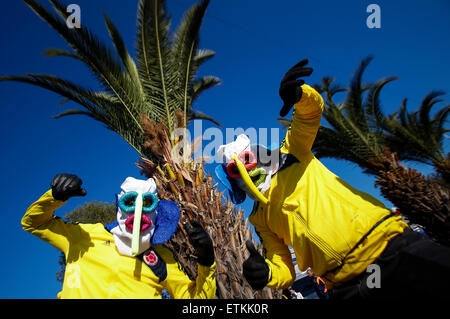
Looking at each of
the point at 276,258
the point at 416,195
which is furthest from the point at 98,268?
the point at 416,195

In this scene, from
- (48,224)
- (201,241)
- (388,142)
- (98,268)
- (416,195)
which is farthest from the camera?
(388,142)

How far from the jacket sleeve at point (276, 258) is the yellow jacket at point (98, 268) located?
472 mm

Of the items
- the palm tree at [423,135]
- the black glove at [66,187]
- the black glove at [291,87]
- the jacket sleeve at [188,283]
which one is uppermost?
the palm tree at [423,135]

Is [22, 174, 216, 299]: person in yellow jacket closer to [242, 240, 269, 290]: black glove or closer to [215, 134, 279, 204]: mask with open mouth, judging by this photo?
[242, 240, 269, 290]: black glove

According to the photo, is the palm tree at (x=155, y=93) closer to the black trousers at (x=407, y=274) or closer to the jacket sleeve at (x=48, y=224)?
the jacket sleeve at (x=48, y=224)

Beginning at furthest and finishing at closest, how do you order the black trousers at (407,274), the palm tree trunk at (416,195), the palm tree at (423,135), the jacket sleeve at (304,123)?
1. the palm tree at (423,135)
2. the palm tree trunk at (416,195)
3. the jacket sleeve at (304,123)
4. the black trousers at (407,274)

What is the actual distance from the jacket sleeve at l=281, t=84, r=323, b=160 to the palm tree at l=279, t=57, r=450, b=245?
5.80m

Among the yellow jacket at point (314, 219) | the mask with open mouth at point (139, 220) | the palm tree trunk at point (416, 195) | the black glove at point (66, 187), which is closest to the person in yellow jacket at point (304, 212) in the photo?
the yellow jacket at point (314, 219)

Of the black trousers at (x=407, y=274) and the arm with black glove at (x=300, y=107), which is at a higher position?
the arm with black glove at (x=300, y=107)

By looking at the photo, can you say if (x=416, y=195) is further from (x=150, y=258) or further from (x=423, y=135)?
(x=150, y=258)

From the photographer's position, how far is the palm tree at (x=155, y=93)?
3438 millimetres

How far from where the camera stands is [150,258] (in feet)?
7.53

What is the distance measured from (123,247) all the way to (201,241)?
74 cm
